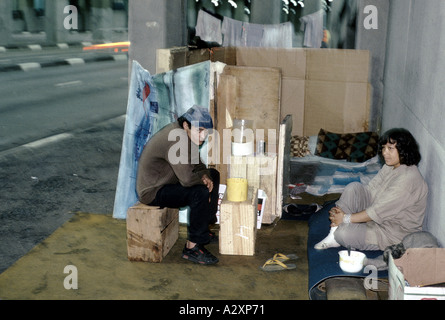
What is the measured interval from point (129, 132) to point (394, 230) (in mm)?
2938

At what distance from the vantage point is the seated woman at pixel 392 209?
4.67 metres

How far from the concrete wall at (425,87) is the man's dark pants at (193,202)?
80.6 inches

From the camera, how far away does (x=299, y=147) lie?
30.0 ft

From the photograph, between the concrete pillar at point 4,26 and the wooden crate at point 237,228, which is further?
the concrete pillar at point 4,26

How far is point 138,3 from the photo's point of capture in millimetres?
7961

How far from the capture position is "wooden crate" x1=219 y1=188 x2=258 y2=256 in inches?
208

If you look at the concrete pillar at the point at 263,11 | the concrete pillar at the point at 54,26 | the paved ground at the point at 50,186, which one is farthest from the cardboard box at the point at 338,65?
the concrete pillar at the point at 54,26

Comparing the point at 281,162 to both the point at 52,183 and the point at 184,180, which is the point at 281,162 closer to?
the point at 184,180

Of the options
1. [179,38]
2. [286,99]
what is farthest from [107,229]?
[286,99]

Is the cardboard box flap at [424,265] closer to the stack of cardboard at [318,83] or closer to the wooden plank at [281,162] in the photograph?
the wooden plank at [281,162]

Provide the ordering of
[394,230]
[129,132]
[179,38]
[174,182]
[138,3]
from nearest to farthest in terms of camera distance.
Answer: [394,230], [174,182], [129,132], [138,3], [179,38]

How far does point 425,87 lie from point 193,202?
253cm

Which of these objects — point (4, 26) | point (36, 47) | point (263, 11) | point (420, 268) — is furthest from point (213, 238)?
point (36, 47)
